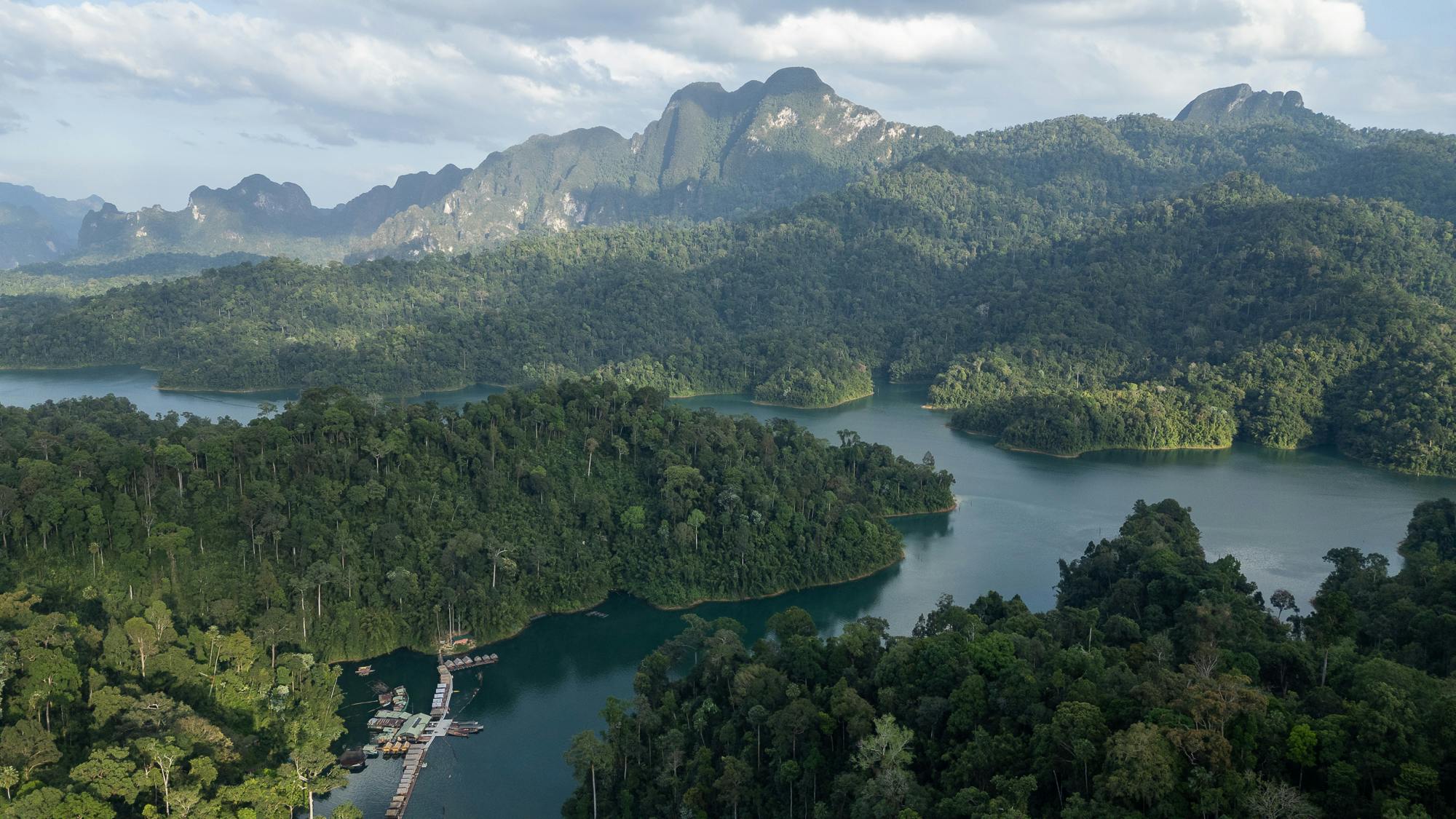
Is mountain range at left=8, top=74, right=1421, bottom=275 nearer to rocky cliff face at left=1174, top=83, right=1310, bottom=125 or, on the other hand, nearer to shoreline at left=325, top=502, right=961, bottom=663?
rocky cliff face at left=1174, top=83, right=1310, bottom=125

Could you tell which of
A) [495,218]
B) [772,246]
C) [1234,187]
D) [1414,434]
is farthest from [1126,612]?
[495,218]

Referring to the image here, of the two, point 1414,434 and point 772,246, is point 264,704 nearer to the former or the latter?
point 1414,434

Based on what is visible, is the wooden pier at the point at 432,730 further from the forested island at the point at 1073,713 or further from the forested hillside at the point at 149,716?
the forested island at the point at 1073,713

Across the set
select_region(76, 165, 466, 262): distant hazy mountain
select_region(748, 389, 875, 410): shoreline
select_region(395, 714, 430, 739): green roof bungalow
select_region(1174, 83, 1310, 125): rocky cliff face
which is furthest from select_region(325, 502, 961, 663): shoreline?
select_region(76, 165, 466, 262): distant hazy mountain

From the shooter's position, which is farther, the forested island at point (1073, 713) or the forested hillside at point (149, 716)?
the forested hillside at point (149, 716)

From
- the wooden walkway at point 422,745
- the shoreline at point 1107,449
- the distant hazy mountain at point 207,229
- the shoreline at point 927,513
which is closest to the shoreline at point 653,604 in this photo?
the wooden walkway at point 422,745

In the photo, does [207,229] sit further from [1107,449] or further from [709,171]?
[1107,449]
